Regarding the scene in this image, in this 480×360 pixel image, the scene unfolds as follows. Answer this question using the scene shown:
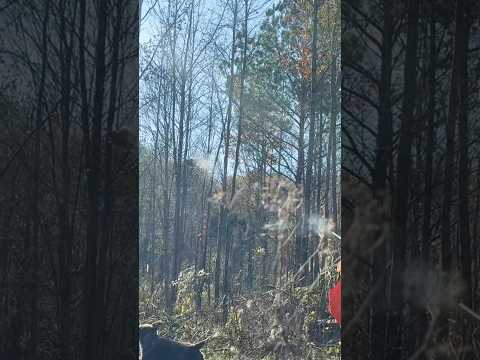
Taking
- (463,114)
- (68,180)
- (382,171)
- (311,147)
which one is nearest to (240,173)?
(311,147)

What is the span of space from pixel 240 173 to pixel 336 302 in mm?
731

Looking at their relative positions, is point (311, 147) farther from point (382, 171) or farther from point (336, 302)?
point (336, 302)

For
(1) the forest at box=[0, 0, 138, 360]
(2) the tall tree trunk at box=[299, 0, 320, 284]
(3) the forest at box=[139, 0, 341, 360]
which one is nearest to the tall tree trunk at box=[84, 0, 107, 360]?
(1) the forest at box=[0, 0, 138, 360]

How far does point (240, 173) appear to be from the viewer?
243 centimetres

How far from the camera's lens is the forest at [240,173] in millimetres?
2371

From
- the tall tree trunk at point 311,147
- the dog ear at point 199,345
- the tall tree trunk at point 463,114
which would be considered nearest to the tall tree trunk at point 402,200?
the tall tree trunk at point 463,114

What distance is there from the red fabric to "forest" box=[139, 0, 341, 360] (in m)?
0.03

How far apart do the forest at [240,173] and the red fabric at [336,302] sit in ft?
0.11

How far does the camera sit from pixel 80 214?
92.7 inches

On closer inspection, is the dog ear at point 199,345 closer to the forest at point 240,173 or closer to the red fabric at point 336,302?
the forest at point 240,173

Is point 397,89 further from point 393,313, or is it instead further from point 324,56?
point 393,313

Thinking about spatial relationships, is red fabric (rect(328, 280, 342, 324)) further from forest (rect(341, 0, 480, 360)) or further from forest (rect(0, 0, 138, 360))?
forest (rect(0, 0, 138, 360))

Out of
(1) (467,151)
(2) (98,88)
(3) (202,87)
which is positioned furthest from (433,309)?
(2) (98,88)

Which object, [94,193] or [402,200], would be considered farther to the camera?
[94,193]
